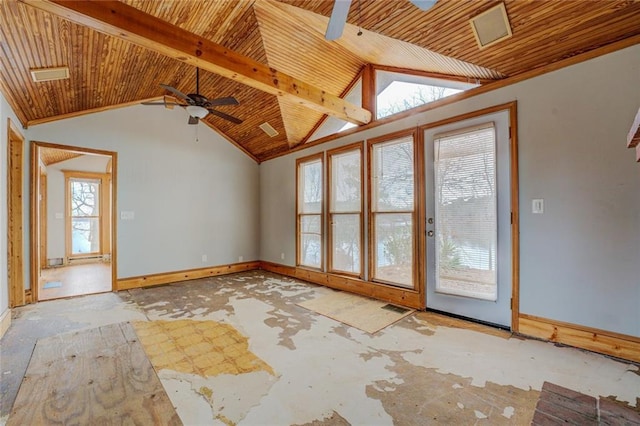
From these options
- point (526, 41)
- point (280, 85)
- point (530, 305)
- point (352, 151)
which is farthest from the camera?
point (352, 151)

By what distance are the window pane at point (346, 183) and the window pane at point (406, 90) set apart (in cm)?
86

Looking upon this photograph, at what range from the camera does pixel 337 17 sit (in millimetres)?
2062

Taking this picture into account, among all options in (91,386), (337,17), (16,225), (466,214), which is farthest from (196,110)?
(466,214)

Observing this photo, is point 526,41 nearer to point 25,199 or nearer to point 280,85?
point 280,85

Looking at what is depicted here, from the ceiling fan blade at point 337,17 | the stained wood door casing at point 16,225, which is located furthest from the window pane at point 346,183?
the stained wood door casing at point 16,225

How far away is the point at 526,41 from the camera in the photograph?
2639mm

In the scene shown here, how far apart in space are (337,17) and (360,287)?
11.9 feet

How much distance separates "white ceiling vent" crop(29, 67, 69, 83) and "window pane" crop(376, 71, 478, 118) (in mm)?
4068

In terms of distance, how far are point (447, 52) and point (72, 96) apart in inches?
196

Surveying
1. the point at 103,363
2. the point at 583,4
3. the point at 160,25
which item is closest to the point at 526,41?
the point at 583,4

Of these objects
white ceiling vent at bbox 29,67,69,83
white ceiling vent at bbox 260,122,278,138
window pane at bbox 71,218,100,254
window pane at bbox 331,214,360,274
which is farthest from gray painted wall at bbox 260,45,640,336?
window pane at bbox 71,218,100,254

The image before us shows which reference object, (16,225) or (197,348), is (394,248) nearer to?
(197,348)

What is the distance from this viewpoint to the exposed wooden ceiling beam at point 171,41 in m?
2.16

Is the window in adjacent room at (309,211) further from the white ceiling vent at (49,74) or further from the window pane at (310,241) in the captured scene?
the white ceiling vent at (49,74)
